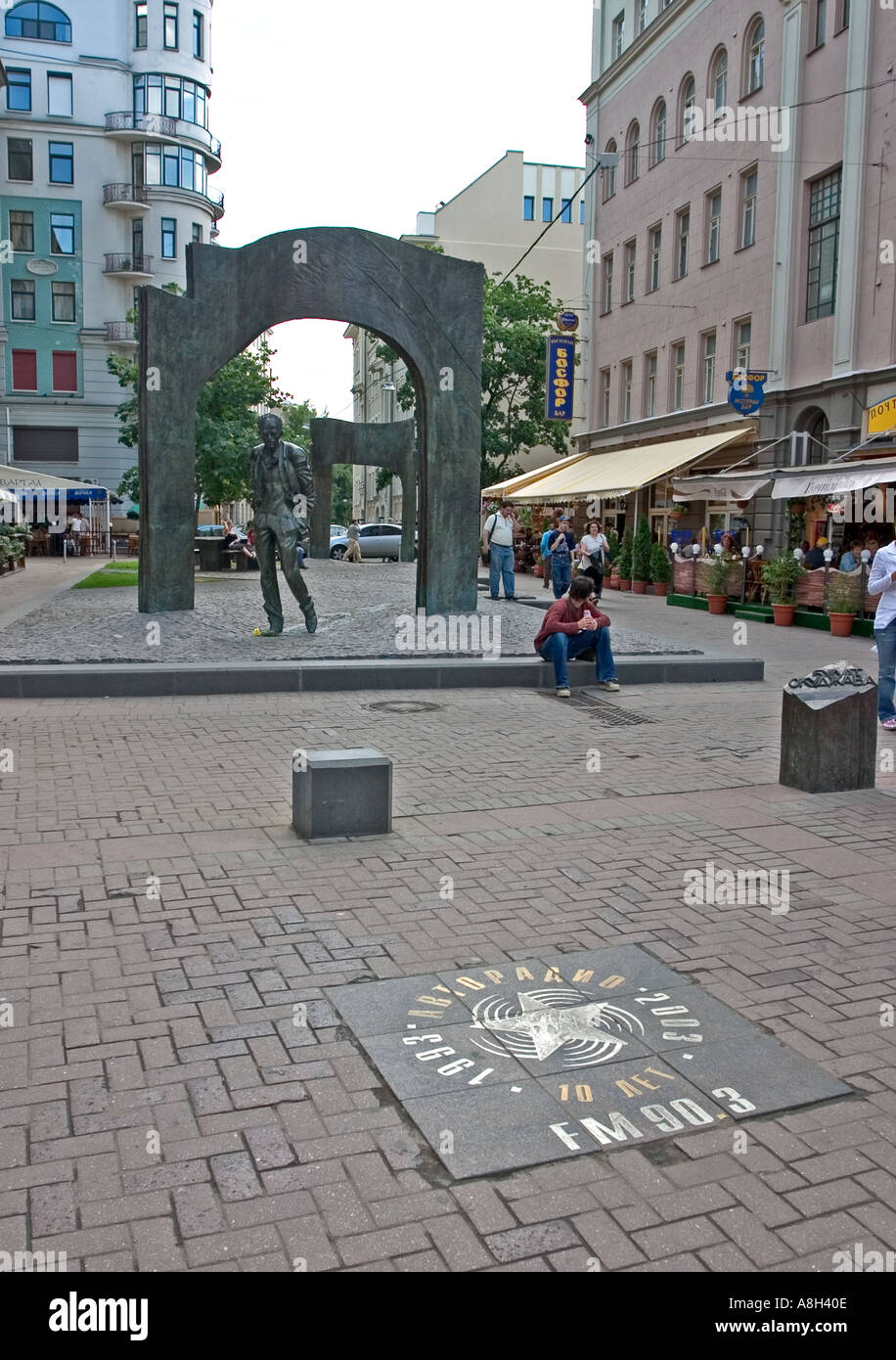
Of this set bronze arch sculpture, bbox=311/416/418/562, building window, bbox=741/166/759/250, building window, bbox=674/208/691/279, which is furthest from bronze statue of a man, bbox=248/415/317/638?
bronze arch sculpture, bbox=311/416/418/562

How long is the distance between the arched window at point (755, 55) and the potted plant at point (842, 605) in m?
14.3

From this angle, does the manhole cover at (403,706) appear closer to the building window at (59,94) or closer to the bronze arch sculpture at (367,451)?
the bronze arch sculpture at (367,451)

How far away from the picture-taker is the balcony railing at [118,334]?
4778 cm

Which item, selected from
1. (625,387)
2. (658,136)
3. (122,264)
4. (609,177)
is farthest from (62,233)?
(658,136)

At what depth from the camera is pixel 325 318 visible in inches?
608

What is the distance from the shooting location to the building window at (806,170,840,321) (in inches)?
939

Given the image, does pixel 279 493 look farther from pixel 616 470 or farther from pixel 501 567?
pixel 616 470

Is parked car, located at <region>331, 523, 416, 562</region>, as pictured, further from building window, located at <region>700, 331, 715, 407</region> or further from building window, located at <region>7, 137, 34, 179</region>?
building window, located at <region>7, 137, 34, 179</region>

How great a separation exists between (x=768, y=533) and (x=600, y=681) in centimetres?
1522

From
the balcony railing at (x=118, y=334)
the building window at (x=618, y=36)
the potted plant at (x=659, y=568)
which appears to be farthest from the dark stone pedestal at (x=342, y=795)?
the balcony railing at (x=118, y=334)

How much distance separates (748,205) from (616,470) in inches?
264

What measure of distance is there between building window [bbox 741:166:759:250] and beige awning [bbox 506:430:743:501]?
4.44 meters
